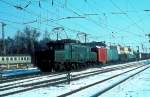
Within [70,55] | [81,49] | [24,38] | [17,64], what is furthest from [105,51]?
[24,38]

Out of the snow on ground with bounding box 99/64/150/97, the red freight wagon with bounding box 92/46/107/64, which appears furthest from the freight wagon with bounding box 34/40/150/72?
the snow on ground with bounding box 99/64/150/97

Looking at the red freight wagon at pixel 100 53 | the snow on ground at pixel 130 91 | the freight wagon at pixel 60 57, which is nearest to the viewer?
the snow on ground at pixel 130 91

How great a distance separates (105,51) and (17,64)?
15417mm

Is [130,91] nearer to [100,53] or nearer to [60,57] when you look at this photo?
[60,57]

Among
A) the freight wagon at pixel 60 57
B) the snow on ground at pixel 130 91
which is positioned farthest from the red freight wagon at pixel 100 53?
the snow on ground at pixel 130 91

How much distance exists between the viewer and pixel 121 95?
678 inches

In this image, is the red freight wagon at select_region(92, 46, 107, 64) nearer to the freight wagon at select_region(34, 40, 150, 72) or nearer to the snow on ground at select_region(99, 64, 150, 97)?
the freight wagon at select_region(34, 40, 150, 72)

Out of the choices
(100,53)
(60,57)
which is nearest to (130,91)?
(60,57)

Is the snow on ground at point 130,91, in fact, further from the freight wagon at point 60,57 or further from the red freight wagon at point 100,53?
the red freight wagon at point 100,53

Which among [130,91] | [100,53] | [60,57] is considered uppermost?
[100,53]

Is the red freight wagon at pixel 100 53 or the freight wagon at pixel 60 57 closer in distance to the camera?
the freight wagon at pixel 60 57

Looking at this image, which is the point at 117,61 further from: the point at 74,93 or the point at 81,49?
the point at 74,93

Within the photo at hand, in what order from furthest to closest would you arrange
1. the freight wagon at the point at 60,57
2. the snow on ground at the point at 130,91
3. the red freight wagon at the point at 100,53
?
the red freight wagon at the point at 100,53 → the freight wagon at the point at 60,57 → the snow on ground at the point at 130,91

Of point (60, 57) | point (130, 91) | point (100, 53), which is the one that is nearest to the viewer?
point (130, 91)
